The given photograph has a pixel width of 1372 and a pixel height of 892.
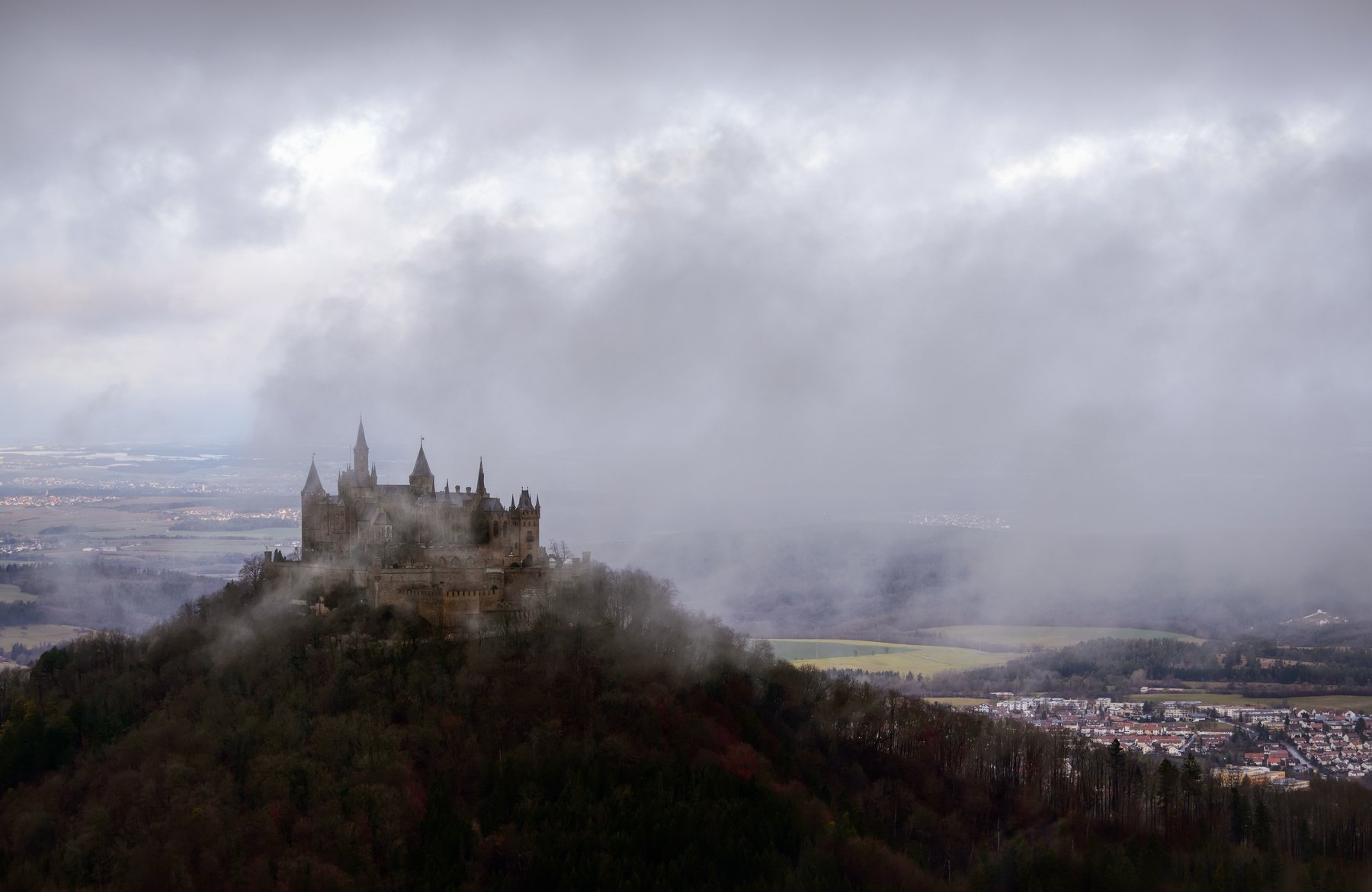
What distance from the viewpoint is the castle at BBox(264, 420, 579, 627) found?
68500 millimetres

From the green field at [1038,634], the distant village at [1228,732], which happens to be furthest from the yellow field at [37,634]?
the green field at [1038,634]

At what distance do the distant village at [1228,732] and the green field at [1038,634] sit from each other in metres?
→ 30.5

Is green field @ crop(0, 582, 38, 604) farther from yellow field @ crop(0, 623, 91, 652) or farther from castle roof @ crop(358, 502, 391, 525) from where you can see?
castle roof @ crop(358, 502, 391, 525)

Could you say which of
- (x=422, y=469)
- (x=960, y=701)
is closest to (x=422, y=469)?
(x=422, y=469)

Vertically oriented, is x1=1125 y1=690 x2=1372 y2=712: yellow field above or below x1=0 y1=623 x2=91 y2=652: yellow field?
below

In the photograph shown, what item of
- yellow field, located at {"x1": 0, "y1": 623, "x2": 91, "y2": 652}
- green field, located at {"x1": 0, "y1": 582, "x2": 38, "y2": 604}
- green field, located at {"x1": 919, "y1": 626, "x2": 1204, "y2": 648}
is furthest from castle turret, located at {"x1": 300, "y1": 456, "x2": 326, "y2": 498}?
green field, located at {"x1": 919, "y1": 626, "x2": 1204, "y2": 648}

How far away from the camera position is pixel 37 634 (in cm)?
11062

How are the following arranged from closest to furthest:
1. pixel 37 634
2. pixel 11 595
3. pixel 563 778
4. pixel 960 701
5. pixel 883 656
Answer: pixel 563 778 → pixel 960 701 → pixel 37 634 → pixel 11 595 → pixel 883 656

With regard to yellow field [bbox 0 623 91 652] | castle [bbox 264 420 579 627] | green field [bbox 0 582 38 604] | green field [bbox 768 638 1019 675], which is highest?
castle [bbox 264 420 579 627]

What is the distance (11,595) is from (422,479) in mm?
69833

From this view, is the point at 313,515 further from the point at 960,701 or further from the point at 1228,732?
the point at 1228,732

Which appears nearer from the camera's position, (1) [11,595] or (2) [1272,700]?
(2) [1272,700]

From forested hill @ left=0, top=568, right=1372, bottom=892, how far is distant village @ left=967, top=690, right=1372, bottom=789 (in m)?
8.26

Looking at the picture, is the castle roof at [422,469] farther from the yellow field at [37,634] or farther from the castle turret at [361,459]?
the yellow field at [37,634]
